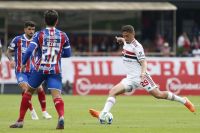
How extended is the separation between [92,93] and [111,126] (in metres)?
15.9

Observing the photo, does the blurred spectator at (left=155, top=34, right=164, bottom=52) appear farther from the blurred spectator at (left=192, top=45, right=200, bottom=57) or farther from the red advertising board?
the red advertising board

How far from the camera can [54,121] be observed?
1914cm

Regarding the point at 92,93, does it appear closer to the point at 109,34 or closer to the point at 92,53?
the point at 92,53

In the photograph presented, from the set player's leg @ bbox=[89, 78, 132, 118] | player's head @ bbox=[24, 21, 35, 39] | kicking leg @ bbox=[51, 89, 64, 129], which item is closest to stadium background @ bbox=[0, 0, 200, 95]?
player's head @ bbox=[24, 21, 35, 39]

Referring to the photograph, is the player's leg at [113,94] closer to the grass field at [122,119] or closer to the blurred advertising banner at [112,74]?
the grass field at [122,119]

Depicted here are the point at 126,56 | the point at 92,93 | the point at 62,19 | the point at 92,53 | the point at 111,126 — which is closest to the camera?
the point at 111,126

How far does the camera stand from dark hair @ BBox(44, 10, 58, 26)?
16.1 meters

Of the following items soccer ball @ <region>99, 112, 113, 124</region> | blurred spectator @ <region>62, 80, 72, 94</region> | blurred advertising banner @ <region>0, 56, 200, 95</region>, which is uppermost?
soccer ball @ <region>99, 112, 113, 124</region>

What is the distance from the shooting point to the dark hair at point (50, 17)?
1609cm

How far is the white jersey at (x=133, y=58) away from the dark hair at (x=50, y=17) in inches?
109

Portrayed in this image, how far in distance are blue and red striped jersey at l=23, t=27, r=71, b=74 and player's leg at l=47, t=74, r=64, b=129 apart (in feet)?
0.47

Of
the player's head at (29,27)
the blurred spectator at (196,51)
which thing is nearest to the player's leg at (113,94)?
the player's head at (29,27)

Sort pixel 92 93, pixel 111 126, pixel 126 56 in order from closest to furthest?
pixel 111 126 → pixel 126 56 → pixel 92 93

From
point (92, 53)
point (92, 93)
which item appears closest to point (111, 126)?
point (92, 93)
